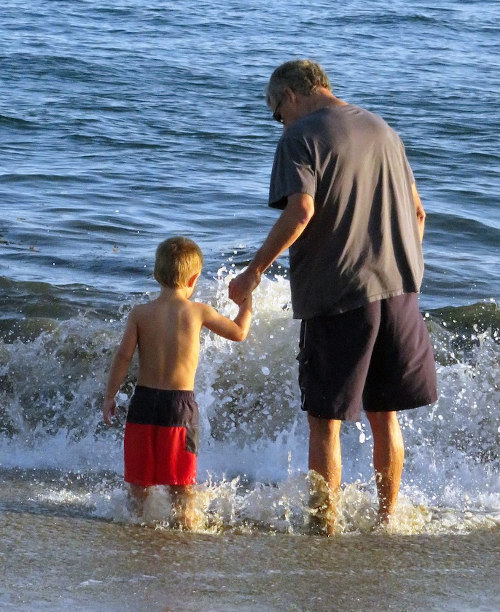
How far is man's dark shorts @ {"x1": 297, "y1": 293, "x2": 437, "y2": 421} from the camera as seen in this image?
3736 mm

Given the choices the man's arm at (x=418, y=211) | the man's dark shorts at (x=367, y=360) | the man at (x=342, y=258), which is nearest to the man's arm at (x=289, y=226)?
the man at (x=342, y=258)

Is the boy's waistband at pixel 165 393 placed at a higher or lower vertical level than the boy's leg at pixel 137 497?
higher

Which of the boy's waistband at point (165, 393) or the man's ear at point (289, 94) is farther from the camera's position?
the boy's waistband at point (165, 393)

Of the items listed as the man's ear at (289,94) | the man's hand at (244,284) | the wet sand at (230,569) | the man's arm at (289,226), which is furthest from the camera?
the man's ear at (289,94)

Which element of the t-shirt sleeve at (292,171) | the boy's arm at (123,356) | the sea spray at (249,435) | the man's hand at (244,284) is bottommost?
the sea spray at (249,435)

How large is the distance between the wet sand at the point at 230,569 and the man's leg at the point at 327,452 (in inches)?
7.5

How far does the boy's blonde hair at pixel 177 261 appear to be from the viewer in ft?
12.6

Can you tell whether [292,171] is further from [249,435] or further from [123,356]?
[249,435]

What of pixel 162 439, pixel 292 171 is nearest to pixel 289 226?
pixel 292 171

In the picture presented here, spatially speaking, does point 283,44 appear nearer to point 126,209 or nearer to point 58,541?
point 126,209

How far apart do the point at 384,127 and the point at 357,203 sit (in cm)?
32

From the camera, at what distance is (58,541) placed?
3.69 meters

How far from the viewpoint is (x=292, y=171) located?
3566mm

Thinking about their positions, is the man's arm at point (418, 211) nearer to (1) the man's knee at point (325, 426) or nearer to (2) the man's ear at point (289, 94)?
(2) the man's ear at point (289, 94)
